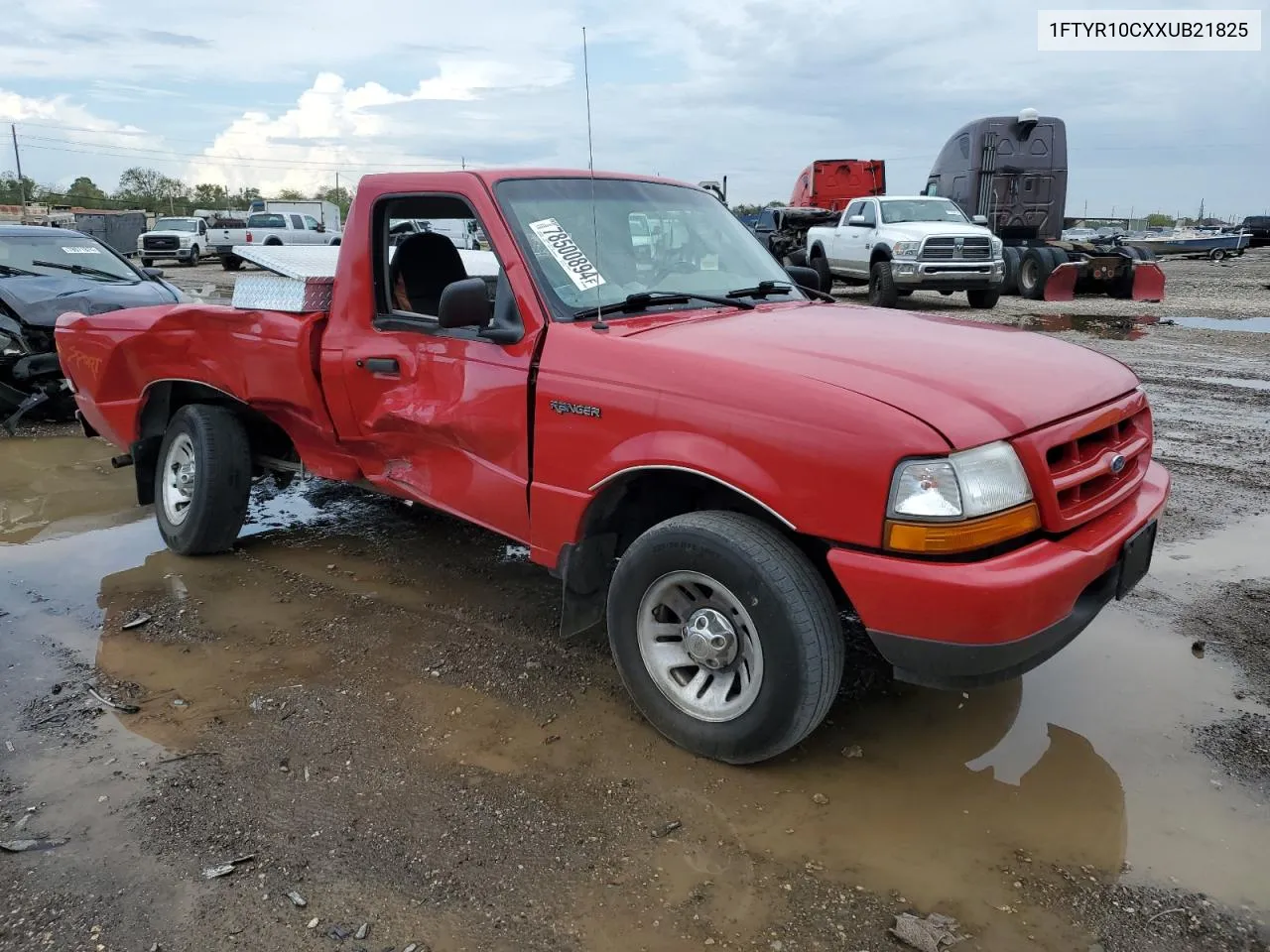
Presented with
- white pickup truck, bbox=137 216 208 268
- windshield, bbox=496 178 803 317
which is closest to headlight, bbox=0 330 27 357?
windshield, bbox=496 178 803 317

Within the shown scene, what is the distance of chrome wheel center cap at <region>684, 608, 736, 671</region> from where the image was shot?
2963 mm

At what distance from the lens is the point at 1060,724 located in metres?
3.33

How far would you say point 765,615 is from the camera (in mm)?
2785

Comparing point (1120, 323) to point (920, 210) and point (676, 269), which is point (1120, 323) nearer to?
point (920, 210)

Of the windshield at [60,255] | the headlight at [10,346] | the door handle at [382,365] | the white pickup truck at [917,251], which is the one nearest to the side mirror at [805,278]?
the door handle at [382,365]

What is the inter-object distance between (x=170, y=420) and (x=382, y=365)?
6.62 ft

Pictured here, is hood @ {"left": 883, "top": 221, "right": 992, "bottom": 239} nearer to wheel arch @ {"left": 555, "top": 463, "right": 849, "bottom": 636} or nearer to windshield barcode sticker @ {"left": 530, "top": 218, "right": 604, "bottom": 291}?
windshield barcode sticker @ {"left": 530, "top": 218, "right": 604, "bottom": 291}

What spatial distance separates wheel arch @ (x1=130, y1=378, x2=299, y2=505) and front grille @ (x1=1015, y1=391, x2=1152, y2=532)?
3790mm

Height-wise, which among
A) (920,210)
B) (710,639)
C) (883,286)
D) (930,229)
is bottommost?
(710,639)

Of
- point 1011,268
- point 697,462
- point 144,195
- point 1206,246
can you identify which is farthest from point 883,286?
point 144,195

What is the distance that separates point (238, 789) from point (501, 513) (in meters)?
1.31

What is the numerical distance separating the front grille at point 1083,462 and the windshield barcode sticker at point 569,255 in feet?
5.49

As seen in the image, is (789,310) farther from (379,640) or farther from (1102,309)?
(1102,309)

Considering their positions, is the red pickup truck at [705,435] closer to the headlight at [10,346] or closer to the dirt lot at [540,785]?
the dirt lot at [540,785]
